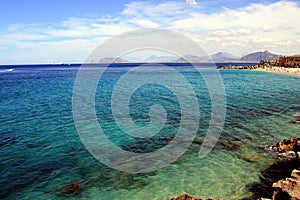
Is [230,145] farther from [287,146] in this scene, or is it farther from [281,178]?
[281,178]

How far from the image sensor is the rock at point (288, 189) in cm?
1031

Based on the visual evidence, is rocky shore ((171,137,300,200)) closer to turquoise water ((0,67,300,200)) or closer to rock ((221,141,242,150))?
turquoise water ((0,67,300,200))

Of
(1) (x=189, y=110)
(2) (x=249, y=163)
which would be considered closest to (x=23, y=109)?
(1) (x=189, y=110)

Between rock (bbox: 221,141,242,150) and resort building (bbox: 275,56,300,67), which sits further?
resort building (bbox: 275,56,300,67)

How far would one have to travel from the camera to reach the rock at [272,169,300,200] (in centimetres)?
1031

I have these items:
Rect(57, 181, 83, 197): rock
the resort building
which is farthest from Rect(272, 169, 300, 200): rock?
the resort building

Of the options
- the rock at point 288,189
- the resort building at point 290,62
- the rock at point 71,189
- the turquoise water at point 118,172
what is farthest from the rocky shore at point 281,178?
the resort building at point 290,62

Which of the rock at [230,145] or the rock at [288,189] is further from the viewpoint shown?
the rock at [230,145]

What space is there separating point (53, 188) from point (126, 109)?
2003 cm

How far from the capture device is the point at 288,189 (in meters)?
10.7

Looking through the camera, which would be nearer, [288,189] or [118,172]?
[288,189]

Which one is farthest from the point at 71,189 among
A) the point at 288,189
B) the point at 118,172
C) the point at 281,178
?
the point at 281,178

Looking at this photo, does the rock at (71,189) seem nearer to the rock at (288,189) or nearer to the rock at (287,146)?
the rock at (288,189)

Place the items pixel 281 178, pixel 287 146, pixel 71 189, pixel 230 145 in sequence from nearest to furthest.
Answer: pixel 71 189 < pixel 281 178 < pixel 287 146 < pixel 230 145
